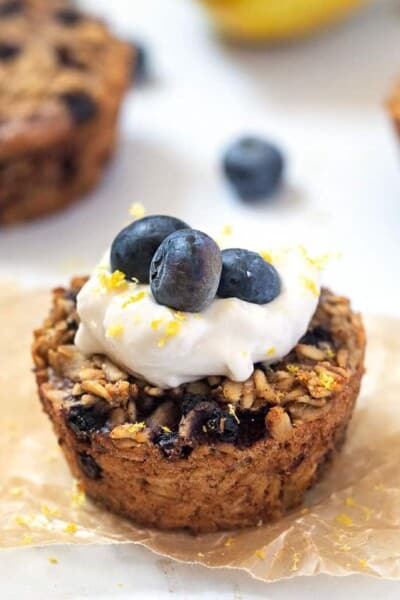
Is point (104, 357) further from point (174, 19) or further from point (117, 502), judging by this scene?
point (174, 19)

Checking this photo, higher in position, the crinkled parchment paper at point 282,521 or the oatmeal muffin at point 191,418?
the oatmeal muffin at point 191,418

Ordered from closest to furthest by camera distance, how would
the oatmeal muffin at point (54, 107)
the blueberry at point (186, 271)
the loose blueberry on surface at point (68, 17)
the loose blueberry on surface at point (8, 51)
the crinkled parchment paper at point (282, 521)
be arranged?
1. the blueberry at point (186, 271)
2. the crinkled parchment paper at point (282, 521)
3. the oatmeal muffin at point (54, 107)
4. the loose blueberry on surface at point (8, 51)
5. the loose blueberry on surface at point (68, 17)

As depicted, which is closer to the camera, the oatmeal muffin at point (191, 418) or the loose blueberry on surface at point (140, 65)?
the oatmeal muffin at point (191, 418)

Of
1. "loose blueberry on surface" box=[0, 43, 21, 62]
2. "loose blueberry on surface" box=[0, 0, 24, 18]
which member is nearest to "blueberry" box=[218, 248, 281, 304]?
"loose blueberry on surface" box=[0, 43, 21, 62]

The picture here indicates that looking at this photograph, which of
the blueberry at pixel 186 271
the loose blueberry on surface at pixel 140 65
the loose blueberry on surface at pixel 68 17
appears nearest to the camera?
the blueberry at pixel 186 271

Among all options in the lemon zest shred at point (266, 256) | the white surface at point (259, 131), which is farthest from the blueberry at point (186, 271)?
the white surface at point (259, 131)

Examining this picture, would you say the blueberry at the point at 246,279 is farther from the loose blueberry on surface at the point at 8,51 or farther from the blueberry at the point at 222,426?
the loose blueberry on surface at the point at 8,51
